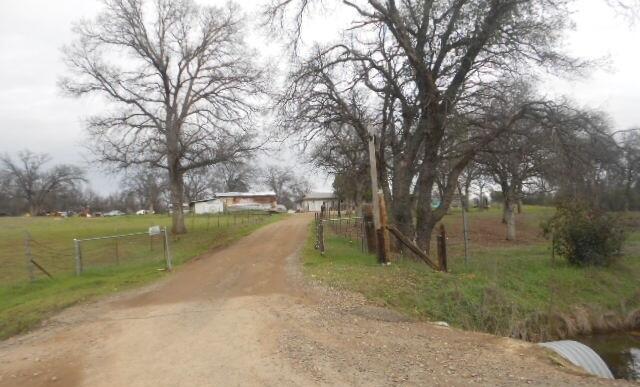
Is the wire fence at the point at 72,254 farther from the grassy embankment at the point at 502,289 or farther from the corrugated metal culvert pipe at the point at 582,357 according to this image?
the corrugated metal culvert pipe at the point at 582,357

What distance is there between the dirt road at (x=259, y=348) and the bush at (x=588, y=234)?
11.3 m

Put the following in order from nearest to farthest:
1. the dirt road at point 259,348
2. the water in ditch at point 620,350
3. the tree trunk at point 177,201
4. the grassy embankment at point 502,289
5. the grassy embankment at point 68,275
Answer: the dirt road at point 259,348 → the water in ditch at point 620,350 → the grassy embankment at point 68,275 → the grassy embankment at point 502,289 → the tree trunk at point 177,201

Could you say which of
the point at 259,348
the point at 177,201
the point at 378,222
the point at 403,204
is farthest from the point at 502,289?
the point at 177,201

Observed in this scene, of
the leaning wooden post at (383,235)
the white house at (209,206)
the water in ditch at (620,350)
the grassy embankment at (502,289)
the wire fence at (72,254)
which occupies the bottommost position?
the water in ditch at (620,350)

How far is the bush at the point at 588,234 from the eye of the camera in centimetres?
1823

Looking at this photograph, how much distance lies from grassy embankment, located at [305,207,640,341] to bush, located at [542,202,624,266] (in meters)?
0.51

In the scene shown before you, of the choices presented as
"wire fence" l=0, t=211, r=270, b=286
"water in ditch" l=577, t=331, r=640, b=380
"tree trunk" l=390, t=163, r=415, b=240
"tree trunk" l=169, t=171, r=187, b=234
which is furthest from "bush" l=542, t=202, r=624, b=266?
"tree trunk" l=169, t=171, r=187, b=234

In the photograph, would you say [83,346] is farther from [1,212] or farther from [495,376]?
[1,212]

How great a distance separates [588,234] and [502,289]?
6176mm

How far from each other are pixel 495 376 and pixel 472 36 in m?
12.0

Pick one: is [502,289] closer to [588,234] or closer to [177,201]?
[588,234]

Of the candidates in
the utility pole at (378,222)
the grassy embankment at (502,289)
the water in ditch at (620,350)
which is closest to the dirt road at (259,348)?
the grassy embankment at (502,289)

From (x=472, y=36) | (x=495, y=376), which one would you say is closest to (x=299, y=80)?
(x=472, y=36)

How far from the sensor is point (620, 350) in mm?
12438
